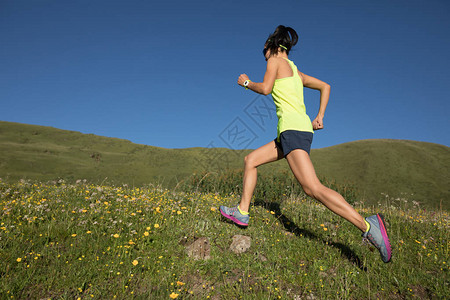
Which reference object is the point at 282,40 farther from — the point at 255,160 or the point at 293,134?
the point at 255,160

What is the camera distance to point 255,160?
3.52m

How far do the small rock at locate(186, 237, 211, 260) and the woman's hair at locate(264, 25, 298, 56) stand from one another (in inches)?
104

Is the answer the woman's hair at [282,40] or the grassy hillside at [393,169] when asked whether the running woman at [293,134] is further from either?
the grassy hillside at [393,169]

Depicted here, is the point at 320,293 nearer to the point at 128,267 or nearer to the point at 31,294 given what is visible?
the point at 128,267

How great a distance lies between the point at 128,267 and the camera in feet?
9.20

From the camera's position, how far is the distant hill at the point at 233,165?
23.1 meters

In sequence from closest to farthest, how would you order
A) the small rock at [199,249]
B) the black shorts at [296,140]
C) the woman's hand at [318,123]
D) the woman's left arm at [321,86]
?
the black shorts at [296,140], the small rock at [199,249], the woman's hand at [318,123], the woman's left arm at [321,86]

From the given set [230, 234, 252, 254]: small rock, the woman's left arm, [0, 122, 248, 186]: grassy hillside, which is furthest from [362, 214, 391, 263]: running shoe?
[0, 122, 248, 186]: grassy hillside

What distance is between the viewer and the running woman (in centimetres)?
278

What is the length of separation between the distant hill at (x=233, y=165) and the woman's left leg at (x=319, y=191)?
54.0 feet

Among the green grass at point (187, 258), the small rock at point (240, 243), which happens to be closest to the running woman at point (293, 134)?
the small rock at point (240, 243)

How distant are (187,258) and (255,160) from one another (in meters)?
1.52

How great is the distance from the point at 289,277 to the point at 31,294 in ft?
8.48

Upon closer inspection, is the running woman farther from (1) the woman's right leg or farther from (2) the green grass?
(2) the green grass
